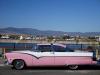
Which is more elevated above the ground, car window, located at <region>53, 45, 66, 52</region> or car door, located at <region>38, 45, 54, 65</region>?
car window, located at <region>53, 45, 66, 52</region>

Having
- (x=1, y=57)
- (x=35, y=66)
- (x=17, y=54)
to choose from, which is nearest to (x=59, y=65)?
(x=35, y=66)

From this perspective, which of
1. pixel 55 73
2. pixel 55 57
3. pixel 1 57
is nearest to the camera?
pixel 55 73

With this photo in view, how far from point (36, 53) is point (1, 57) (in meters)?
7.42

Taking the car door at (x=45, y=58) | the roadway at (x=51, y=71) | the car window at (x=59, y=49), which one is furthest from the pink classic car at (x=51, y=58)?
the roadway at (x=51, y=71)

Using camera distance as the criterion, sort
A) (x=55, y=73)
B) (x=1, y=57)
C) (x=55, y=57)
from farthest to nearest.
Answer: (x=1, y=57)
(x=55, y=57)
(x=55, y=73)

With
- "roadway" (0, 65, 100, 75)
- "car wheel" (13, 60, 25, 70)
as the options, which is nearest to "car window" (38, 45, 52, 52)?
"roadway" (0, 65, 100, 75)

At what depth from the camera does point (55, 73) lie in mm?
12641

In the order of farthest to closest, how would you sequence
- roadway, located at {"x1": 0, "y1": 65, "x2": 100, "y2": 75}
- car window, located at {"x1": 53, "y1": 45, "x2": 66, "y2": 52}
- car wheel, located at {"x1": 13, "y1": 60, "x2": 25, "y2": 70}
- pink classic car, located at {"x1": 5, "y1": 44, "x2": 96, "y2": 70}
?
car window, located at {"x1": 53, "y1": 45, "x2": 66, "y2": 52}, car wheel, located at {"x1": 13, "y1": 60, "x2": 25, "y2": 70}, pink classic car, located at {"x1": 5, "y1": 44, "x2": 96, "y2": 70}, roadway, located at {"x1": 0, "y1": 65, "x2": 100, "y2": 75}

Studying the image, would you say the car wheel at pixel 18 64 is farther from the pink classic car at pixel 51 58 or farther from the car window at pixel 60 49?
the car window at pixel 60 49

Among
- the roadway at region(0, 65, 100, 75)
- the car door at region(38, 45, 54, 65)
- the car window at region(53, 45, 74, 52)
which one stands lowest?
the roadway at region(0, 65, 100, 75)

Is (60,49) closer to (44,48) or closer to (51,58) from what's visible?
(51,58)

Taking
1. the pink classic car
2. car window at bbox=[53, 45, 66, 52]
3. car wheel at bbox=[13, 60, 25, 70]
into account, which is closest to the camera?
the pink classic car

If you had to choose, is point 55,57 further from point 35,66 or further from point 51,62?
point 35,66

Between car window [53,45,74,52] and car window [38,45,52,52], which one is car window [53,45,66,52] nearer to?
car window [53,45,74,52]
